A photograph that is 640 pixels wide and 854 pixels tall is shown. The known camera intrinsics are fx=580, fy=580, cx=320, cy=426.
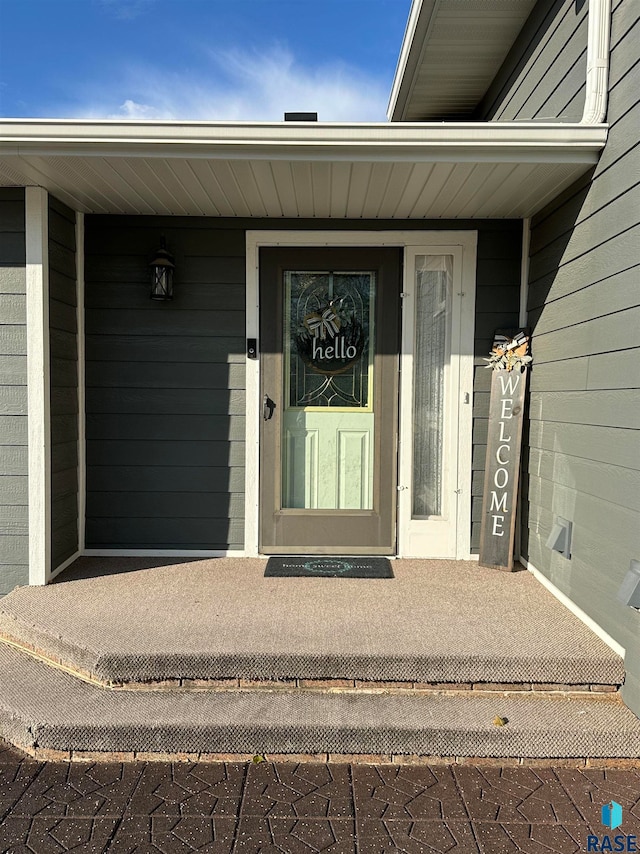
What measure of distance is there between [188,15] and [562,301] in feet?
20.8

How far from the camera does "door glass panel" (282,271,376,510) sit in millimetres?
3584

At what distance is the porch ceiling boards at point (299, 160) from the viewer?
2.53 m

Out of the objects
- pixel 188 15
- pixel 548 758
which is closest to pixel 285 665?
pixel 548 758

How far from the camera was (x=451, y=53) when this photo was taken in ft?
13.0

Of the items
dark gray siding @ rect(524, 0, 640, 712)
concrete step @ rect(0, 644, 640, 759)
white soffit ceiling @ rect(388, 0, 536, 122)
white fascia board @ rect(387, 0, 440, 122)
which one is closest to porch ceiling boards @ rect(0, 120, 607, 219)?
dark gray siding @ rect(524, 0, 640, 712)

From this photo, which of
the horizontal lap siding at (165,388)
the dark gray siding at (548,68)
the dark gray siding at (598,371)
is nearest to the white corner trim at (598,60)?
the dark gray siding at (598,371)

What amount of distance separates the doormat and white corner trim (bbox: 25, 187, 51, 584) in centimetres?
123

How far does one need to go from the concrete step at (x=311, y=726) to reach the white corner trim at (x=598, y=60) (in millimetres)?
2465

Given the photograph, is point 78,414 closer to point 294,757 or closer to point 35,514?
point 35,514

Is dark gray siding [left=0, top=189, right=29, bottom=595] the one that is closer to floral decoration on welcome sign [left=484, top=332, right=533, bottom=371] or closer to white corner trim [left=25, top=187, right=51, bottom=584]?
white corner trim [left=25, top=187, right=51, bottom=584]

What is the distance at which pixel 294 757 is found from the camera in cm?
208

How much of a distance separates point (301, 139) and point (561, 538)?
223 centimetres

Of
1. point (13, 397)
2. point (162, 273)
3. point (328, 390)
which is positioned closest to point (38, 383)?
point (13, 397)

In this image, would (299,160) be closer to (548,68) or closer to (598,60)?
(598,60)
